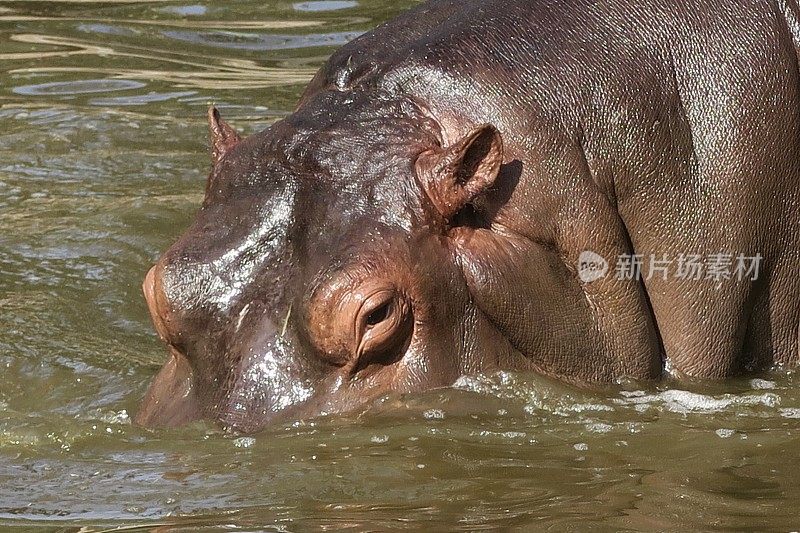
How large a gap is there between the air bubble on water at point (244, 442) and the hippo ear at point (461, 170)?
36.1 inches

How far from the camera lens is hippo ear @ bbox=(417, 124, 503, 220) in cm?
446

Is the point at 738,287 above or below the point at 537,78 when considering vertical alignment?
below

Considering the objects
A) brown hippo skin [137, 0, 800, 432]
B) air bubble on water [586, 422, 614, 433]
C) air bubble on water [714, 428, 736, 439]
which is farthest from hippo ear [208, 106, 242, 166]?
air bubble on water [714, 428, 736, 439]

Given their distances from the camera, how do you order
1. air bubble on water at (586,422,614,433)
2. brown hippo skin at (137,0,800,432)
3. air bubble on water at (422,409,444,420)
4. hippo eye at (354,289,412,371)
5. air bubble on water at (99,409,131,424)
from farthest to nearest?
1. air bubble on water at (99,409,131,424)
2. air bubble on water at (586,422,614,433)
3. air bubble on water at (422,409,444,420)
4. brown hippo skin at (137,0,800,432)
5. hippo eye at (354,289,412,371)

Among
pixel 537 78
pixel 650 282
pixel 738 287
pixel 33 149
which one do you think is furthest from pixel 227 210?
pixel 33 149

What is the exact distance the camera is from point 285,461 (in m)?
4.37

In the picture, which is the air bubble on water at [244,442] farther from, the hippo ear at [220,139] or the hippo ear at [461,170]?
the hippo ear at [220,139]

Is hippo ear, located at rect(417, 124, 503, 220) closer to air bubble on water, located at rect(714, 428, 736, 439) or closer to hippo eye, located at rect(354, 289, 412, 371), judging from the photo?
hippo eye, located at rect(354, 289, 412, 371)

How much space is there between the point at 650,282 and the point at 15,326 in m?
3.09

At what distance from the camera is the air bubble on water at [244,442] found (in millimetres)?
4391

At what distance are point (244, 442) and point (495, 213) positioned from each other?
3.56 ft

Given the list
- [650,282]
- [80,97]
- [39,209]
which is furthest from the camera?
[80,97]

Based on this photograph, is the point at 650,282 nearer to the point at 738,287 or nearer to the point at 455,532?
the point at 738,287

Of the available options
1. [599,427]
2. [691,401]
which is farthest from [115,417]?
[691,401]
